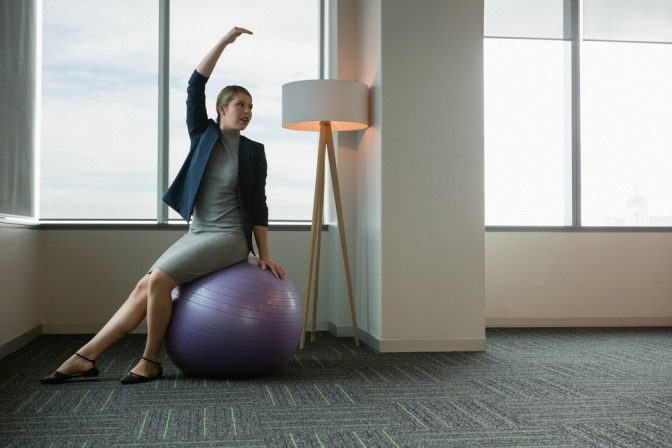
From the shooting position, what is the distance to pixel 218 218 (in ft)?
11.3

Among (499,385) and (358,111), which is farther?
(358,111)

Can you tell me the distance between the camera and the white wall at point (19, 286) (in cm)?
388

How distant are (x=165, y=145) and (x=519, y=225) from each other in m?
2.49

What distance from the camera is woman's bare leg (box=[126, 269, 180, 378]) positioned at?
10.4ft

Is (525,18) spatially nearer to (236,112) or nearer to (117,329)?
(236,112)

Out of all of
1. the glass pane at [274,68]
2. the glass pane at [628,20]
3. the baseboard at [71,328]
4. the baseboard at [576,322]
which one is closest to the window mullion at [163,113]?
the glass pane at [274,68]

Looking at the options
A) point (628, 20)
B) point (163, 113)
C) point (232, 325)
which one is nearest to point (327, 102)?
point (163, 113)

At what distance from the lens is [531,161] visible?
5438 mm

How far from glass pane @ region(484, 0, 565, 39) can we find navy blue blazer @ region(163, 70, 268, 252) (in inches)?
101

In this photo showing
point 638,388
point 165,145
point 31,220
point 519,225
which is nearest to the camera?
point 638,388

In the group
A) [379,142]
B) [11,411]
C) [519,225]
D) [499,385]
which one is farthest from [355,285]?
[11,411]

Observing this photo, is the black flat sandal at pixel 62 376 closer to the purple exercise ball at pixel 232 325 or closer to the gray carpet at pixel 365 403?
the gray carpet at pixel 365 403

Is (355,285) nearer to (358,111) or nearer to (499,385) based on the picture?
(358,111)

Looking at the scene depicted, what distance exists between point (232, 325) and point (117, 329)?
1.73 ft
